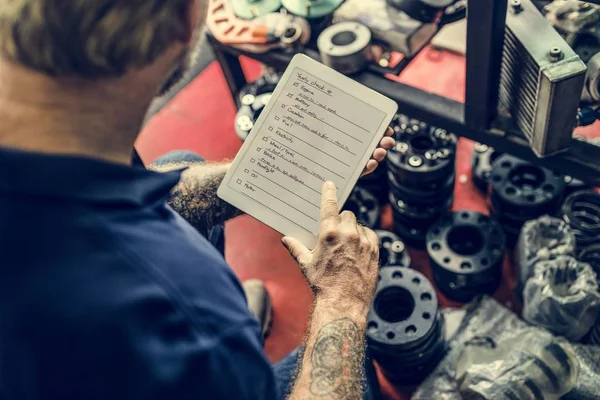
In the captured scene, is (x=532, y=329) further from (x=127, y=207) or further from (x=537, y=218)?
(x=127, y=207)

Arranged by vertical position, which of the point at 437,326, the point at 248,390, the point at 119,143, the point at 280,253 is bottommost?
the point at 280,253

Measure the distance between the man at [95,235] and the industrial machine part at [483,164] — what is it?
1.22 m

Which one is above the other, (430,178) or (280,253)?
(430,178)

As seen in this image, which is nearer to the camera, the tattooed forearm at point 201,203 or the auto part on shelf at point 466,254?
the tattooed forearm at point 201,203

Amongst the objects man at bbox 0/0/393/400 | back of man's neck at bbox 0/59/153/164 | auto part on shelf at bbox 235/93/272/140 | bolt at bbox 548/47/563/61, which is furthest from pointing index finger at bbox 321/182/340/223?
auto part on shelf at bbox 235/93/272/140

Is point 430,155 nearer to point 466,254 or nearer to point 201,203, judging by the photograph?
point 466,254

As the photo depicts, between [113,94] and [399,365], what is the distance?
Result: 0.97 metres

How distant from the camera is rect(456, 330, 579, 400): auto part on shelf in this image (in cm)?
122

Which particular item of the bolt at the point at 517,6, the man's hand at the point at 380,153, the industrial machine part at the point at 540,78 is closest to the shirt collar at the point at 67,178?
the man's hand at the point at 380,153

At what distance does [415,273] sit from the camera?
Answer: 1444mm

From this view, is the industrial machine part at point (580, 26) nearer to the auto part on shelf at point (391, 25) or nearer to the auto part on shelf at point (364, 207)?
the auto part on shelf at point (391, 25)

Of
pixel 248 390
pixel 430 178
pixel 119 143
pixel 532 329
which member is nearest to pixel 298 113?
pixel 119 143

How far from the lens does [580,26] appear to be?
120 centimetres

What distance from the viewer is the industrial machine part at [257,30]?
1.52 m
